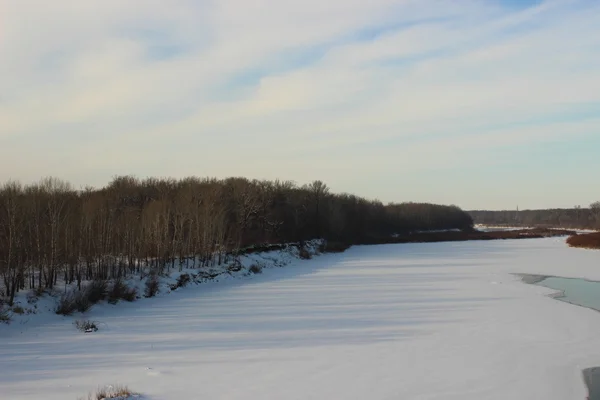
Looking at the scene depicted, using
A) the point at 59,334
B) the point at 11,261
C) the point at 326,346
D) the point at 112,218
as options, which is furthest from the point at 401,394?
the point at 112,218

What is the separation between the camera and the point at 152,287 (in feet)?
63.5

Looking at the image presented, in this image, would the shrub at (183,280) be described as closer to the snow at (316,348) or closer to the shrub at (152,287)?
the shrub at (152,287)

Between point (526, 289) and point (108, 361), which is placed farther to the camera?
point (526, 289)

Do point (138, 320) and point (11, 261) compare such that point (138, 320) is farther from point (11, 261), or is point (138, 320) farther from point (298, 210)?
point (298, 210)

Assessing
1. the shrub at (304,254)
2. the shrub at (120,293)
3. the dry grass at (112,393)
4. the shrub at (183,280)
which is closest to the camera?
the dry grass at (112,393)

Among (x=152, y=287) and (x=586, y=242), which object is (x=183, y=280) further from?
(x=586, y=242)

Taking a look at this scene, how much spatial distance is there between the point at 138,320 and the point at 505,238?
67.3m

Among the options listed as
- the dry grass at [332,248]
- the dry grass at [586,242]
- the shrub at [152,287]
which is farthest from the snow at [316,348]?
the dry grass at [586,242]

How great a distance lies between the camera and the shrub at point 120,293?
55.7 feet

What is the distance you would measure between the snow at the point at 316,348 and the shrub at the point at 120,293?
51 cm

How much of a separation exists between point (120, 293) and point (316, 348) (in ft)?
31.6

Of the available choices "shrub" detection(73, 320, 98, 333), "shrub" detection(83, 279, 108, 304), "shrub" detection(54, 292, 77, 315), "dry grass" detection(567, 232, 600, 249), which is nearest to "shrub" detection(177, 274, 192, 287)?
"shrub" detection(83, 279, 108, 304)

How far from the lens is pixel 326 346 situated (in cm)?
1073

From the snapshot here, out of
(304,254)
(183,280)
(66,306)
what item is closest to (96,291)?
(66,306)
